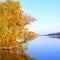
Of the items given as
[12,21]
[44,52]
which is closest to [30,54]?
[44,52]

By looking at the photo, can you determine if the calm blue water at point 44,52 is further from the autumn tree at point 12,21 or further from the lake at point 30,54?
the autumn tree at point 12,21

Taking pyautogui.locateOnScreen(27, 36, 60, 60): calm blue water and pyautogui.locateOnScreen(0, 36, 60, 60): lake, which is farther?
pyautogui.locateOnScreen(27, 36, 60, 60): calm blue water

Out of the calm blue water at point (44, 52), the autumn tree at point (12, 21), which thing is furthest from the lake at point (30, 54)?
the autumn tree at point (12, 21)

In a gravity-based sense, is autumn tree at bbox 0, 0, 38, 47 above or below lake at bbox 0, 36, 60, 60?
above

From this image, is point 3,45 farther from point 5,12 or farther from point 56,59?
point 56,59

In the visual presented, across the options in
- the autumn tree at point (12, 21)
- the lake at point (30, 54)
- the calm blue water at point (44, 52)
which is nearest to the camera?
the lake at point (30, 54)

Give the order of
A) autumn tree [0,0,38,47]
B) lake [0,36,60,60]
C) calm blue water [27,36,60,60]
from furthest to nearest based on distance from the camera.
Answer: autumn tree [0,0,38,47], calm blue water [27,36,60,60], lake [0,36,60,60]

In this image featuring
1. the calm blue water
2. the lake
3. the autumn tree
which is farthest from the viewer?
the autumn tree

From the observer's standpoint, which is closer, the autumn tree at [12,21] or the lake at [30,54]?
the lake at [30,54]

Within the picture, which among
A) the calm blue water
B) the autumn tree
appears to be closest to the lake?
the calm blue water

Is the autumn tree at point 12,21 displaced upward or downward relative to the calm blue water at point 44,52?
upward

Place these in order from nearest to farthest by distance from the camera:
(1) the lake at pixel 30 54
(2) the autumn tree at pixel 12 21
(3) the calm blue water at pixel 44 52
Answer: (1) the lake at pixel 30 54 < (3) the calm blue water at pixel 44 52 < (2) the autumn tree at pixel 12 21

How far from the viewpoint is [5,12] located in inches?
1083

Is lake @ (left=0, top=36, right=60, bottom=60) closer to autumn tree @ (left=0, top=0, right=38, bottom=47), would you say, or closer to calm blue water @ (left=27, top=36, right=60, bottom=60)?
calm blue water @ (left=27, top=36, right=60, bottom=60)
